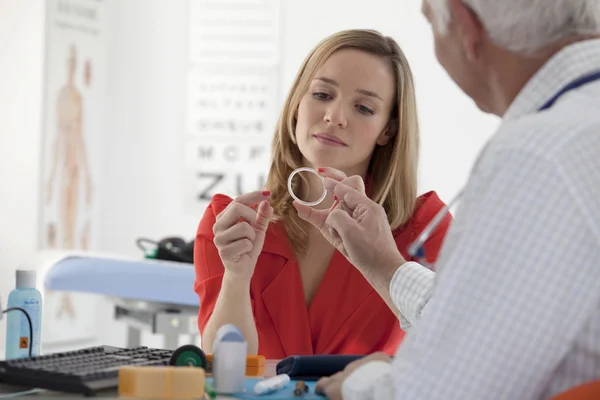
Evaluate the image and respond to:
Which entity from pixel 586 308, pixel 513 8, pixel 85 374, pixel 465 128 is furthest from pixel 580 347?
pixel 465 128

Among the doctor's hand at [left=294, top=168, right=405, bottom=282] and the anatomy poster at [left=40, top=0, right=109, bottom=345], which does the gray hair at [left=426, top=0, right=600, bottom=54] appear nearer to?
the doctor's hand at [left=294, top=168, right=405, bottom=282]

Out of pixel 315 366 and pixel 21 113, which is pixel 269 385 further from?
pixel 21 113

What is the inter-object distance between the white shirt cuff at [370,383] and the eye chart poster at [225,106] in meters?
4.93

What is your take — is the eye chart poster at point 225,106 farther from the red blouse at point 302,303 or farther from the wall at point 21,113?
the red blouse at point 302,303

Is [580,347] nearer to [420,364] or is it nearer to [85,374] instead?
[420,364]

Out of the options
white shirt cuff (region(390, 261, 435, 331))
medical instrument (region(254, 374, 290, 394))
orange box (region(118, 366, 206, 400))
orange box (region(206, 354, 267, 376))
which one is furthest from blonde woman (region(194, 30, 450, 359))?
orange box (region(118, 366, 206, 400))

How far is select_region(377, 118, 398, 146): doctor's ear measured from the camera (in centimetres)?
243

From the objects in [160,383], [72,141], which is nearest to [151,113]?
[72,141]

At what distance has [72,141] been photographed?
19.2 ft

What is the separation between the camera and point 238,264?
210cm

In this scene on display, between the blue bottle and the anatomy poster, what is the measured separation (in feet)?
12.6

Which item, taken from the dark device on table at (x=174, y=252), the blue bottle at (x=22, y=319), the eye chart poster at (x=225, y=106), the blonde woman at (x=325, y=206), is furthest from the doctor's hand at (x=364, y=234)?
the eye chart poster at (x=225, y=106)

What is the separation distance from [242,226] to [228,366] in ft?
2.21

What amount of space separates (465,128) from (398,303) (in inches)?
162
